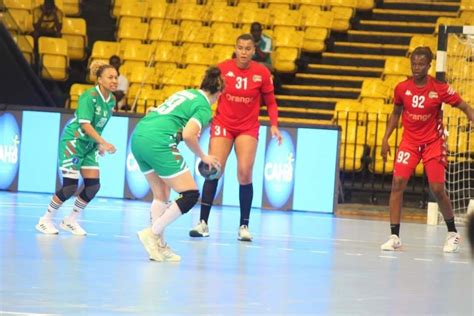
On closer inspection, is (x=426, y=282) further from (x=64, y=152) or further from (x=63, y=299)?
(x=64, y=152)

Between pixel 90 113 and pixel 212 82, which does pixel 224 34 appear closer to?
pixel 90 113

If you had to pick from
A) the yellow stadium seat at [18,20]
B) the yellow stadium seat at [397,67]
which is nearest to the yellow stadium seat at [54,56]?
the yellow stadium seat at [18,20]

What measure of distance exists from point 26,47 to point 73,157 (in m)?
9.79

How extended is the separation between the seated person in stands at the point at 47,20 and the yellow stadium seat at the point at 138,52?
138cm

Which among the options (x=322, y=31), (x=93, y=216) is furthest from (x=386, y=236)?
(x=322, y=31)

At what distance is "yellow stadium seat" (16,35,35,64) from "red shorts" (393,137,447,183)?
10.7 m

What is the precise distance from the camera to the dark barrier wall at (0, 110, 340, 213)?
57.7 ft

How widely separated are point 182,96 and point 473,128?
8534 millimetres

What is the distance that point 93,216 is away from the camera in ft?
46.6

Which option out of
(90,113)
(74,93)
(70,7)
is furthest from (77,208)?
(70,7)

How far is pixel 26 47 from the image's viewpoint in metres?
21.2

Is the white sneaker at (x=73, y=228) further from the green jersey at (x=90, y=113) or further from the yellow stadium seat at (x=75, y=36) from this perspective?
the yellow stadium seat at (x=75, y=36)

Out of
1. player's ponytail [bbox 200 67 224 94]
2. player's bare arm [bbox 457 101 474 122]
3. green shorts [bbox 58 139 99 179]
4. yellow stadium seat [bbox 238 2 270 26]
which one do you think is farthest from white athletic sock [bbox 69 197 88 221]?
yellow stadium seat [bbox 238 2 270 26]

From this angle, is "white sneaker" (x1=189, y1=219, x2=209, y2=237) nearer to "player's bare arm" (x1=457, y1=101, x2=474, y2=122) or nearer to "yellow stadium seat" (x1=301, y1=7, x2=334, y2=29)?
"player's bare arm" (x1=457, y1=101, x2=474, y2=122)
